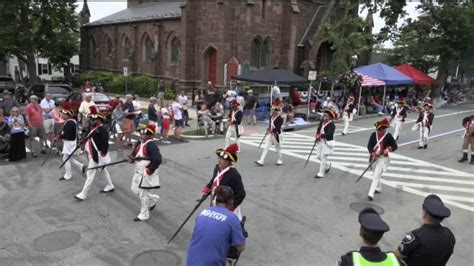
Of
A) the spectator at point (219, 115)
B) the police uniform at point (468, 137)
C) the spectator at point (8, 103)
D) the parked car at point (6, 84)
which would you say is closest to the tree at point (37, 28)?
the parked car at point (6, 84)

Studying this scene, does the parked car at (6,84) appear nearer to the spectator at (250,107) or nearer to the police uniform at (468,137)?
the spectator at (250,107)

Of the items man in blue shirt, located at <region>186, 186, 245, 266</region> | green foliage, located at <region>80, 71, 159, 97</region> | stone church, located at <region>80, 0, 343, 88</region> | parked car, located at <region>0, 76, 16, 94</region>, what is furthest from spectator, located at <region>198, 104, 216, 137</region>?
parked car, located at <region>0, 76, 16, 94</region>

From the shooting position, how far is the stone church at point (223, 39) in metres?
28.8

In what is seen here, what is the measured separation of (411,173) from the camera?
12.6 metres

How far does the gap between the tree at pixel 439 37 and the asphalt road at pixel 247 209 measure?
81.7ft

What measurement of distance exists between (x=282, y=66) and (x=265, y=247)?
2684 cm

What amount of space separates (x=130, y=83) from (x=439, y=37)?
27.2 meters

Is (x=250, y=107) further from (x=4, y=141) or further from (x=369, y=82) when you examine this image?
(x=4, y=141)

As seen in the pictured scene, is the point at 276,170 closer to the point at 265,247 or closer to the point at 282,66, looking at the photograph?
the point at 265,247

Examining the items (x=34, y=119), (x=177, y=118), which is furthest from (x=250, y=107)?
(x=34, y=119)

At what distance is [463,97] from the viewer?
146 feet

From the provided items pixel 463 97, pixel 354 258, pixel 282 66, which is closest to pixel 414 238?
pixel 354 258

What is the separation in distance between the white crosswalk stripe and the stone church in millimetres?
13520

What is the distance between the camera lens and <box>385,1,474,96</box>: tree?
34.7 m
